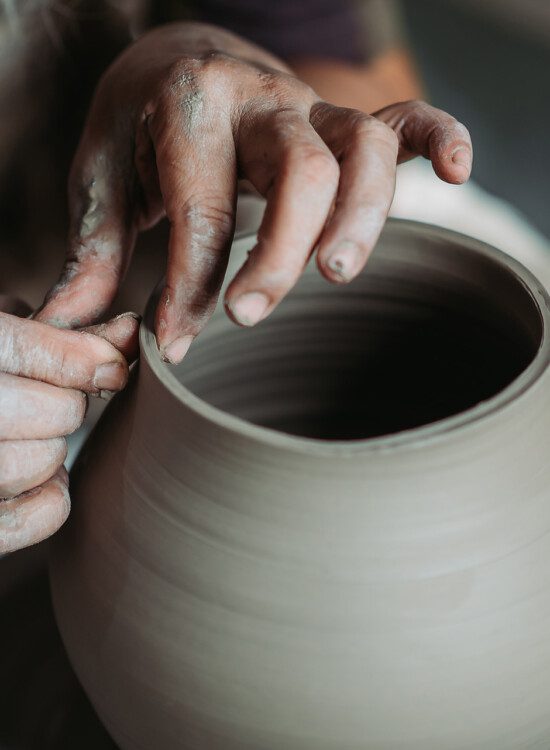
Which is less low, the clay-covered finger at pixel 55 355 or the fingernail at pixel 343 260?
the fingernail at pixel 343 260

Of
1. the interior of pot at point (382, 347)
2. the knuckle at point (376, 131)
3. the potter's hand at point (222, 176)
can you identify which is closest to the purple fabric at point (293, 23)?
the potter's hand at point (222, 176)

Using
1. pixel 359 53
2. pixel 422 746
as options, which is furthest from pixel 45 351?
pixel 359 53

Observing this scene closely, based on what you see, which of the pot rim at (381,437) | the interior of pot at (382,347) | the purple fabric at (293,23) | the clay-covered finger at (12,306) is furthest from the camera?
the purple fabric at (293,23)

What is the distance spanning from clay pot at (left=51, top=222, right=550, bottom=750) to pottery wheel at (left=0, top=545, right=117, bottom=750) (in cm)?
20

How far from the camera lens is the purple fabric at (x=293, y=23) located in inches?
61.5

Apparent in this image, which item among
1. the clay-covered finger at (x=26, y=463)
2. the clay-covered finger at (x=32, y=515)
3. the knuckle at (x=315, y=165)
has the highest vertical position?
the knuckle at (x=315, y=165)

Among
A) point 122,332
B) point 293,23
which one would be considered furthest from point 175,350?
point 293,23

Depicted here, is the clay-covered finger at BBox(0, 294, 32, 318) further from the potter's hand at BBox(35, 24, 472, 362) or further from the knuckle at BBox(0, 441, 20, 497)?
the knuckle at BBox(0, 441, 20, 497)

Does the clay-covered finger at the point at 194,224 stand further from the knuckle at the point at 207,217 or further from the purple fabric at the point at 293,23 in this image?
the purple fabric at the point at 293,23

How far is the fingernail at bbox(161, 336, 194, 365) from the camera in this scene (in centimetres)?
74

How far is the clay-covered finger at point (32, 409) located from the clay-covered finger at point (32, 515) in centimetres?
5

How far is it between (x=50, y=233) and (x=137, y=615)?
0.90m

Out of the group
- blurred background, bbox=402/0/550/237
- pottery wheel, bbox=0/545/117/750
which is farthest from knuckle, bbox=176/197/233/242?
blurred background, bbox=402/0/550/237

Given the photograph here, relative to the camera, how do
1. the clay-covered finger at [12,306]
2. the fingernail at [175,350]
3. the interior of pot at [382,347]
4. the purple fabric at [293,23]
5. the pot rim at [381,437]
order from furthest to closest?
1. the purple fabric at [293,23]
2. the clay-covered finger at [12,306]
3. the interior of pot at [382,347]
4. the fingernail at [175,350]
5. the pot rim at [381,437]
